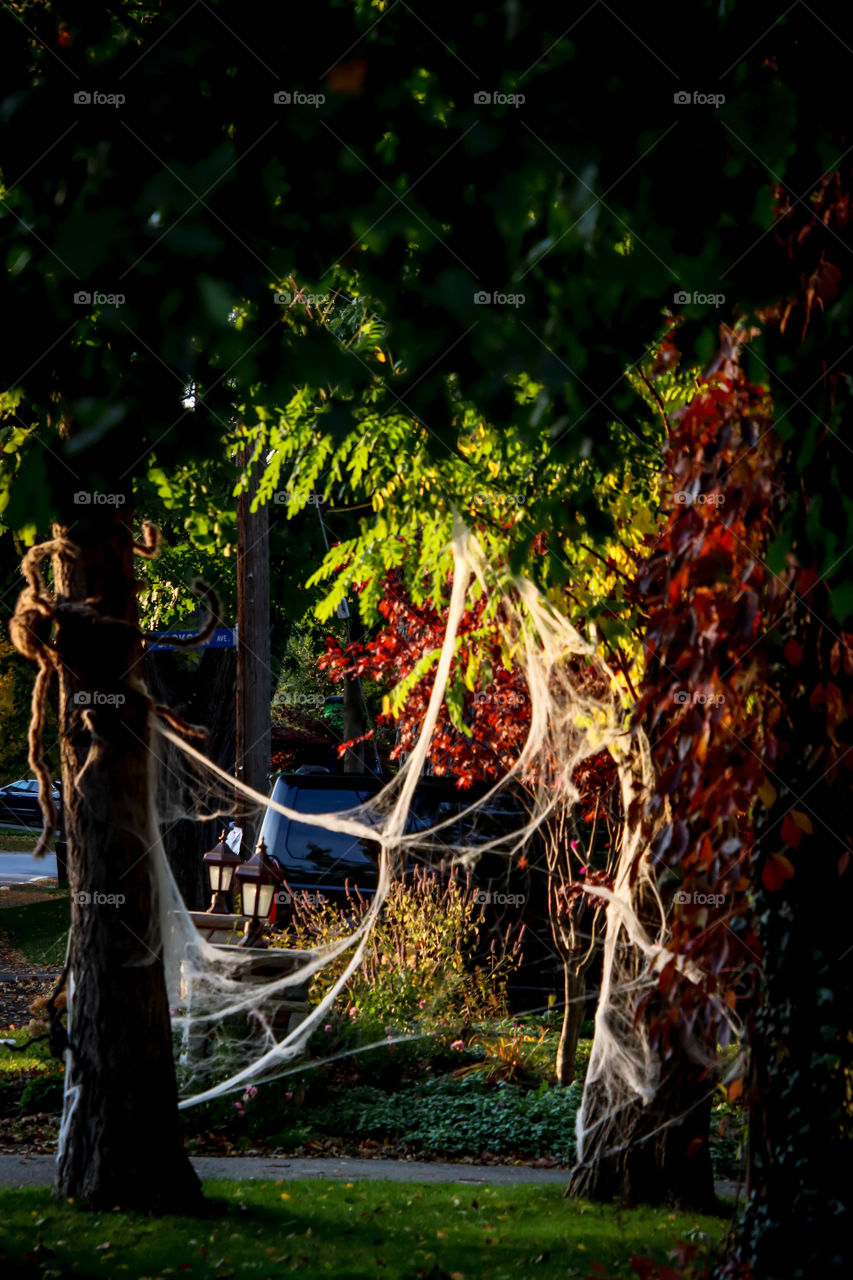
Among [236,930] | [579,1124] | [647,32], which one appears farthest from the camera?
[236,930]

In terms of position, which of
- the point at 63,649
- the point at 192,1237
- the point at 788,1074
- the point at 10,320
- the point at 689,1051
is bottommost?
the point at 192,1237

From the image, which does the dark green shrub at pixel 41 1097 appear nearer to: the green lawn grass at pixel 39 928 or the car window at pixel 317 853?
the car window at pixel 317 853

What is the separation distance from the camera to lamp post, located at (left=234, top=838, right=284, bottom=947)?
348 inches

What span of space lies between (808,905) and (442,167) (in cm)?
243

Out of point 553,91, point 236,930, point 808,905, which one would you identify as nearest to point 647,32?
point 553,91

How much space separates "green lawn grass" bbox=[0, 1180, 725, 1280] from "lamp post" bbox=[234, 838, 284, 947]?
2.25 metres

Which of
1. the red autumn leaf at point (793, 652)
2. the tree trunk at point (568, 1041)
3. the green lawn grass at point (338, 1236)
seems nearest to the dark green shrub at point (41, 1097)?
the green lawn grass at point (338, 1236)

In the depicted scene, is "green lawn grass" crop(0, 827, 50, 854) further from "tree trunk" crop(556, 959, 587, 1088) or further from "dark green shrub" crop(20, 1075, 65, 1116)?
"tree trunk" crop(556, 959, 587, 1088)

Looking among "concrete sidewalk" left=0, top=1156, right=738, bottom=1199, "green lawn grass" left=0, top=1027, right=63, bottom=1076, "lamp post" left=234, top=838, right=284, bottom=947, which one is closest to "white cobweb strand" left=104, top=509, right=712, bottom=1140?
"concrete sidewalk" left=0, top=1156, right=738, bottom=1199

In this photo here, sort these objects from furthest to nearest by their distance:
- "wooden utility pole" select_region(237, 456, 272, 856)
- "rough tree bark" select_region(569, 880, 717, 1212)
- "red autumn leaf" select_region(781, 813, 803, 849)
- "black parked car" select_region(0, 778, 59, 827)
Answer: "black parked car" select_region(0, 778, 59, 827) < "wooden utility pole" select_region(237, 456, 272, 856) < "rough tree bark" select_region(569, 880, 717, 1212) < "red autumn leaf" select_region(781, 813, 803, 849)

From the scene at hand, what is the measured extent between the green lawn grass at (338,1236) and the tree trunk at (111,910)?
26cm

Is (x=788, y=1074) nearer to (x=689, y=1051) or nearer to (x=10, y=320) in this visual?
(x=689, y=1051)

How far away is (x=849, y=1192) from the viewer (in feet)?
12.3

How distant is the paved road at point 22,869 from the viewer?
27.6 metres
